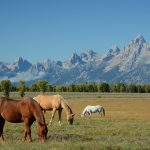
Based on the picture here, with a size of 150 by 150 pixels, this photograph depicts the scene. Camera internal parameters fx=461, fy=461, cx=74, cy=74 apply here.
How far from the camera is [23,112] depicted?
18.9m

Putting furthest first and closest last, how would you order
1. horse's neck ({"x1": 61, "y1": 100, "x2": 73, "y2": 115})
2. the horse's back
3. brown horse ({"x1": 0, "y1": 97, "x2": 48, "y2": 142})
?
1. the horse's back
2. horse's neck ({"x1": 61, "y1": 100, "x2": 73, "y2": 115})
3. brown horse ({"x1": 0, "y1": 97, "x2": 48, "y2": 142})

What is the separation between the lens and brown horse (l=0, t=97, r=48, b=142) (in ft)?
61.2

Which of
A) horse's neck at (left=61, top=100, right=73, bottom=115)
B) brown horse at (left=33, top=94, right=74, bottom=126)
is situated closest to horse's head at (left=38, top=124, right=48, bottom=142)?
brown horse at (left=33, top=94, right=74, bottom=126)

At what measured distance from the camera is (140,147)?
16.9 meters

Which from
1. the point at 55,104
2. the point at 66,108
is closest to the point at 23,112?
the point at 66,108

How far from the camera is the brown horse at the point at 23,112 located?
18.6 meters

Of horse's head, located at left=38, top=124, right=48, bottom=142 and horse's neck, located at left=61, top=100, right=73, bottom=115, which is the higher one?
horse's neck, located at left=61, top=100, right=73, bottom=115

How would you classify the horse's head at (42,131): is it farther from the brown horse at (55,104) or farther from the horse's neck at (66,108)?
the horse's neck at (66,108)

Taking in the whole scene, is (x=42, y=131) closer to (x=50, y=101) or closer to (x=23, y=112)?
(x=23, y=112)

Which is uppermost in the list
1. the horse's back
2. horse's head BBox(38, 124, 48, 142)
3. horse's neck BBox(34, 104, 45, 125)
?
the horse's back

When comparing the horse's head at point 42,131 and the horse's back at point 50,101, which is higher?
the horse's back at point 50,101

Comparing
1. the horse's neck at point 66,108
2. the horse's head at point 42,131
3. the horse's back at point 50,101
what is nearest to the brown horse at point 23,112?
the horse's head at point 42,131

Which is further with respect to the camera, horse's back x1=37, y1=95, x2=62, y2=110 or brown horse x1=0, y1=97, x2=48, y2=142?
horse's back x1=37, y1=95, x2=62, y2=110

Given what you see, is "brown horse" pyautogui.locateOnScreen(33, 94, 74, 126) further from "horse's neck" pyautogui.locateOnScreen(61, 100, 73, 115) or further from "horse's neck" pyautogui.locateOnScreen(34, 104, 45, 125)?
"horse's neck" pyautogui.locateOnScreen(34, 104, 45, 125)
